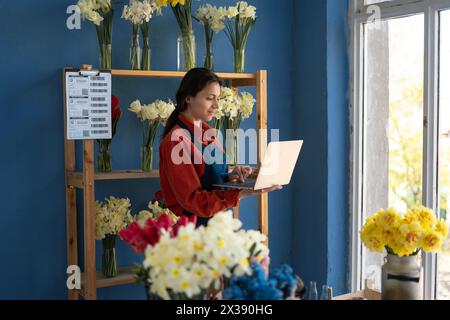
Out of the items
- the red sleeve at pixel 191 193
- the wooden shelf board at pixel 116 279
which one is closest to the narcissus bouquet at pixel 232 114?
the red sleeve at pixel 191 193

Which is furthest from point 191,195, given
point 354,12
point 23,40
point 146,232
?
point 354,12

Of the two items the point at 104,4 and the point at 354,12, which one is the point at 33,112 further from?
the point at 354,12

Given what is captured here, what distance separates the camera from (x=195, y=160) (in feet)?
8.82

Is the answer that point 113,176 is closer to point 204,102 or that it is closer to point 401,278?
point 204,102

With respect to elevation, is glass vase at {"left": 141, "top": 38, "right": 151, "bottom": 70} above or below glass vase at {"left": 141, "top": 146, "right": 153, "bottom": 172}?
above

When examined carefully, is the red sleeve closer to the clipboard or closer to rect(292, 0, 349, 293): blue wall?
the clipboard

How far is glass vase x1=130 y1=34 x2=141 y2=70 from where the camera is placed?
3.13 metres

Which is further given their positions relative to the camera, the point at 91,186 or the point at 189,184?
the point at 91,186

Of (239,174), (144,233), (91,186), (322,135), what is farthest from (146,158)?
(144,233)

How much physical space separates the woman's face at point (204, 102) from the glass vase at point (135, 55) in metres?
0.48

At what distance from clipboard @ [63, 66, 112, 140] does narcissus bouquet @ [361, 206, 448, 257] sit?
1475 mm

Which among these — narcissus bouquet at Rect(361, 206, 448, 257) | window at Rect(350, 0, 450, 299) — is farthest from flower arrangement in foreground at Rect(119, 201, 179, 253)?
window at Rect(350, 0, 450, 299)

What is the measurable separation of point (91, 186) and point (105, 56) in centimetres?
64

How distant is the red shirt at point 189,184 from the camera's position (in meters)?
2.62
